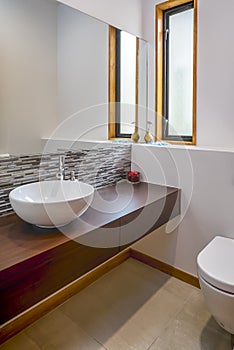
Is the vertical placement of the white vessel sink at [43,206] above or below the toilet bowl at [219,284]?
above

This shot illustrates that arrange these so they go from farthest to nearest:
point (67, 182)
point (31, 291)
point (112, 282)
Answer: point (112, 282) < point (67, 182) < point (31, 291)

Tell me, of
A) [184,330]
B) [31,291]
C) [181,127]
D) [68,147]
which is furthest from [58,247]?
[181,127]

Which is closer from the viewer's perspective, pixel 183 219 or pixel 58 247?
pixel 58 247

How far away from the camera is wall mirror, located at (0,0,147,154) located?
4.85 feet

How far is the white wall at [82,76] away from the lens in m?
1.75

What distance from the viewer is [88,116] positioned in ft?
6.66

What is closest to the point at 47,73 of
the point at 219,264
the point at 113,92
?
the point at 113,92

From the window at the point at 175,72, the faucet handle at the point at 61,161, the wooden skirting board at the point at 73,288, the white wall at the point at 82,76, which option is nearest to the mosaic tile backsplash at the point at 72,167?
the faucet handle at the point at 61,161

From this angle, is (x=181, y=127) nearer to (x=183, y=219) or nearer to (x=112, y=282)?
(x=183, y=219)

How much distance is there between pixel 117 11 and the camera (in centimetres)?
214

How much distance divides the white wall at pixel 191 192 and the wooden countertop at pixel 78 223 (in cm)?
13

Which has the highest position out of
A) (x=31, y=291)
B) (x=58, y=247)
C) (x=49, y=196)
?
(x=49, y=196)

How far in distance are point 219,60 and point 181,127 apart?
61cm

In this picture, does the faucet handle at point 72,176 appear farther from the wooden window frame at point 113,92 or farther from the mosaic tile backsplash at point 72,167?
the wooden window frame at point 113,92
